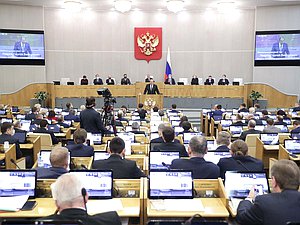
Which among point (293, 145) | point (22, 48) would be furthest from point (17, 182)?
point (22, 48)

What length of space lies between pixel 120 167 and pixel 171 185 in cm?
77

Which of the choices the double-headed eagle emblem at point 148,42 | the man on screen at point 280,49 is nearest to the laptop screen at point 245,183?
the man on screen at point 280,49

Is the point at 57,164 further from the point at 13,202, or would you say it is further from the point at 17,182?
the point at 13,202

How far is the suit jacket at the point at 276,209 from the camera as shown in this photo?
2756 millimetres

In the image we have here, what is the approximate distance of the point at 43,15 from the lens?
1838 cm

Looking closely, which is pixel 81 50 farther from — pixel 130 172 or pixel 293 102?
pixel 130 172

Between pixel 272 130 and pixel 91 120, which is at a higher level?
pixel 91 120

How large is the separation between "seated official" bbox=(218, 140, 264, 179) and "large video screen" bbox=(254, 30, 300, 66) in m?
14.8

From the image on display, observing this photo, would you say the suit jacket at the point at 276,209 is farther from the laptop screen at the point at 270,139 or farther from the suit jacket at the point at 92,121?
the suit jacket at the point at 92,121

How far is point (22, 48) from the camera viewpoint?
17.8m

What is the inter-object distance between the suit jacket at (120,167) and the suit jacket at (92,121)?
3.36 meters

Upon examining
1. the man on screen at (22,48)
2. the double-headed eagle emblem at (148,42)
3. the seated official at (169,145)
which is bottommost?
the seated official at (169,145)

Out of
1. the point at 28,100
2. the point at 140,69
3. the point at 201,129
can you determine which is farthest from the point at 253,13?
the point at 28,100

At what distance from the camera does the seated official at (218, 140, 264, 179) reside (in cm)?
446
